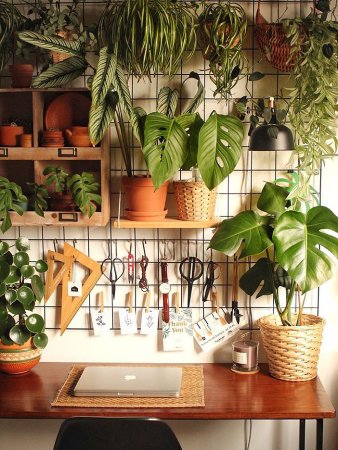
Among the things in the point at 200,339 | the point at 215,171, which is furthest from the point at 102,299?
the point at 215,171

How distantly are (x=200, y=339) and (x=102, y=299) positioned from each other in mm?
448

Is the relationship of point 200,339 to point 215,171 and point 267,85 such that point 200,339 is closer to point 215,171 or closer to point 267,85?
point 215,171

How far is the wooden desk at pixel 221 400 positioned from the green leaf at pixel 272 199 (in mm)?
671

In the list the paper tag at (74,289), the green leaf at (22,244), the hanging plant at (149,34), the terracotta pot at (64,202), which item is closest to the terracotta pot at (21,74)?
the hanging plant at (149,34)

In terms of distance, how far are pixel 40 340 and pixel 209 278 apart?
735mm

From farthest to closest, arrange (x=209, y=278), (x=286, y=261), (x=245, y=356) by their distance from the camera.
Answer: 1. (x=209, y=278)
2. (x=245, y=356)
3. (x=286, y=261)

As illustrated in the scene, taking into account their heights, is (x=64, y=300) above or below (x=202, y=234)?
below

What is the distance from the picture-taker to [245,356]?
113 inches

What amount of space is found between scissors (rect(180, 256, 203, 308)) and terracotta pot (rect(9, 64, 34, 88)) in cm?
96

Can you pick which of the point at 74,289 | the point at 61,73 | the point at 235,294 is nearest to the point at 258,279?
the point at 235,294

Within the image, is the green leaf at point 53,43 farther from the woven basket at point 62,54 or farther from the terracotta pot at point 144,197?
the terracotta pot at point 144,197

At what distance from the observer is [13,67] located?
2.79m

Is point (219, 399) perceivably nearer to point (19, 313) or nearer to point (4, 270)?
point (19, 313)

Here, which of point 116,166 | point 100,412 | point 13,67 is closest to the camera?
point 100,412
